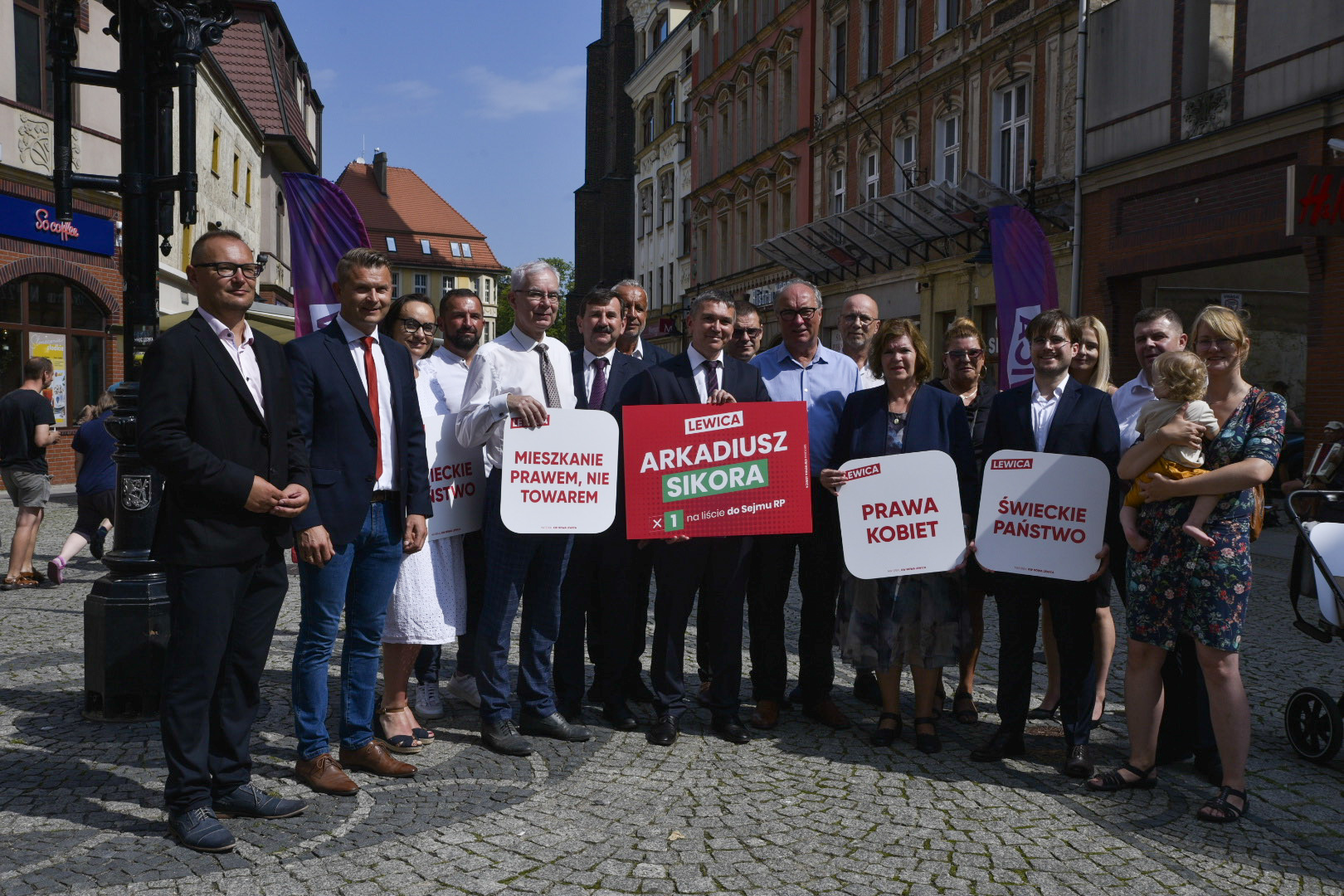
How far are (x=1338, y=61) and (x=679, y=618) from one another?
13.3m

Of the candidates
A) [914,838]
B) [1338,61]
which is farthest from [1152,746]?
[1338,61]

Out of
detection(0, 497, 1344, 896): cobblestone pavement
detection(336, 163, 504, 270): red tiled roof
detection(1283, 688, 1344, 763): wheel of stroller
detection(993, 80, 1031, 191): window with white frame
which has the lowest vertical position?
detection(0, 497, 1344, 896): cobblestone pavement

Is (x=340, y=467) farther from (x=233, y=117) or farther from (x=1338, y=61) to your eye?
(x=233, y=117)

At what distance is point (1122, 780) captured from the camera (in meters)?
4.87

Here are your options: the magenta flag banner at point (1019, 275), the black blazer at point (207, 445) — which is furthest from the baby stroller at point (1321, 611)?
the magenta flag banner at point (1019, 275)

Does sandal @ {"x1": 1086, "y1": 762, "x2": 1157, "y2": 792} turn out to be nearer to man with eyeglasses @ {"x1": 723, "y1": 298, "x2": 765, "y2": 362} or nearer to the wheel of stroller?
the wheel of stroller

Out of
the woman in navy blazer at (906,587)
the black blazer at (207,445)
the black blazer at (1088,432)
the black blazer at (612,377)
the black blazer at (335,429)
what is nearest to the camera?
the black blazer at (207,445)

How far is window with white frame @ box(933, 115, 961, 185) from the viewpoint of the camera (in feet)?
81.1

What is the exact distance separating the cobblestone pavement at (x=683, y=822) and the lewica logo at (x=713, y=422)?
57.7 inches

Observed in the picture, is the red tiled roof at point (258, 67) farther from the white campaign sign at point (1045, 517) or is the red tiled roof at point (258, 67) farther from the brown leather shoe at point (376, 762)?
the white campaign sign at point (1045, 517)

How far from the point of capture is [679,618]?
5.66 metres

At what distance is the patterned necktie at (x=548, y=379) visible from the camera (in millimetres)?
5586

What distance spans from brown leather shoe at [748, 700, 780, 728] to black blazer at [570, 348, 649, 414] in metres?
1.65

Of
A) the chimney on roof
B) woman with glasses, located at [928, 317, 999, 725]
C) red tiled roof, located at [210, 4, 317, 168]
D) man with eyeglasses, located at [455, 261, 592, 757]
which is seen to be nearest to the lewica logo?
man with eyeglasses, located at [455, 261, 592, 757]
